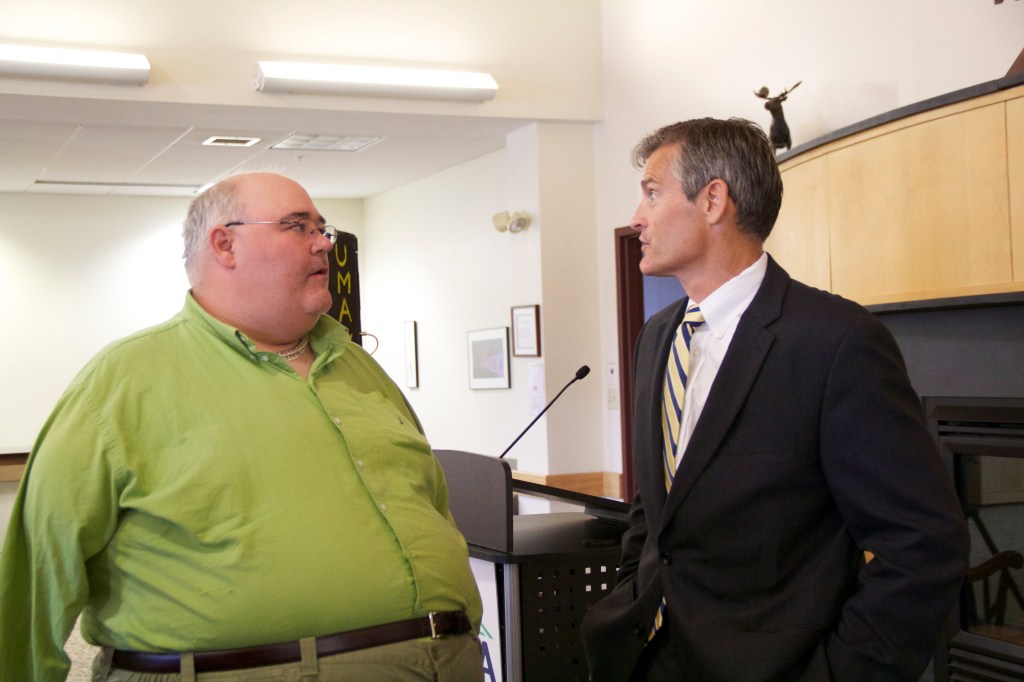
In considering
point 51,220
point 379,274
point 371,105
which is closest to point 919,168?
point 371,105

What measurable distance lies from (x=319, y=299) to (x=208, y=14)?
16.7 feet

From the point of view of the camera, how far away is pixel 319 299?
2.12 meters

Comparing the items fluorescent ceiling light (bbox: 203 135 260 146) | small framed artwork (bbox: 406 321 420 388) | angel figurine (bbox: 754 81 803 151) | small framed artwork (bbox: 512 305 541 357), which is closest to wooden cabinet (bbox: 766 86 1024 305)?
angel figurine (bbox: 754 81 803 151)

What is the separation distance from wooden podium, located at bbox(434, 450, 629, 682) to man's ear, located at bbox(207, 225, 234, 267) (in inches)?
38.5

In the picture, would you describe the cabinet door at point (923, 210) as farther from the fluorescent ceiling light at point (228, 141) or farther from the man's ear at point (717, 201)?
the fluorescent ceiling light at point (228, 141)

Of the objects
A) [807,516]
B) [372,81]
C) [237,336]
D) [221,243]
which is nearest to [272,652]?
[237,336]

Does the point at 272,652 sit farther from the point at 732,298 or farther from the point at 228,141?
the point at 228,141

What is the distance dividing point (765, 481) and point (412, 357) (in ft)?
30.1

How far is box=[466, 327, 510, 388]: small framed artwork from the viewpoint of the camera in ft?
28.5

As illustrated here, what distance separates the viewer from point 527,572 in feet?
9.23

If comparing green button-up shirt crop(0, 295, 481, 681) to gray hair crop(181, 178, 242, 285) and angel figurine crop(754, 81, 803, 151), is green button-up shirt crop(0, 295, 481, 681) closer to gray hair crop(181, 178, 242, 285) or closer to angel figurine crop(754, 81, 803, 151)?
gray hair crop(181, 178, 242, 285)

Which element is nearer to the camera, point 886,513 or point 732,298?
point 886,513

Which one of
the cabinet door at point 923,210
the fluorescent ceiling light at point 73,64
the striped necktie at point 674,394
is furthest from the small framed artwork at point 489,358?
the striped necktie at point 674,394

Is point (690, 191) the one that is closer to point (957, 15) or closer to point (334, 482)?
point (334, 482)
